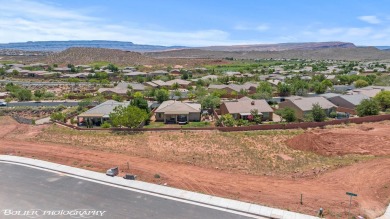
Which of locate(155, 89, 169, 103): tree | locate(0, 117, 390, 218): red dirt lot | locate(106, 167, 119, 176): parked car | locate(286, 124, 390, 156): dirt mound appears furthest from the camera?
locate(155, 89, 169, 103): tree

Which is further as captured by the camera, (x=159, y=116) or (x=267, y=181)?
(x=159, y=116)

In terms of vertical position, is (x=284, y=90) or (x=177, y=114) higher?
(x=284, y=90)

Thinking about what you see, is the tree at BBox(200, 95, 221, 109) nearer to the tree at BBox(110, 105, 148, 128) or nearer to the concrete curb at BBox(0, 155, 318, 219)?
the tree at BBox(110, 105, 148, 128)

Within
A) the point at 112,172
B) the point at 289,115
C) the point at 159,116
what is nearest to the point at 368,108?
the point at 289,115

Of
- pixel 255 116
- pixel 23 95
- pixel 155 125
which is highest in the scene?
pixel 255 116

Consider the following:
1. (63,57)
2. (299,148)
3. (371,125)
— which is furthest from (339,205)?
(63,57)

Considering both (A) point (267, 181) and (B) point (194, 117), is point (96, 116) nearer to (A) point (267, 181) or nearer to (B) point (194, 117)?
(B) point (194, 117)

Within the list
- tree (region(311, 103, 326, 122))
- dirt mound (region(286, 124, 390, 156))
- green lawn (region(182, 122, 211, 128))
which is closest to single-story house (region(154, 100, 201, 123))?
green lawn (region(182, 122, 211, 128))

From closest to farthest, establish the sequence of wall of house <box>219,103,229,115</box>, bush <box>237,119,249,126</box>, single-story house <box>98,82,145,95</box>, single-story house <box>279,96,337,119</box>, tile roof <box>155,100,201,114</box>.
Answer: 1. bush <box>237,119,249,126</box>
2. tile roof <box>155,100,201,114</box>
3. single-story house <box>279,96,337,119</box>
4. wall of house <box>219,103,229,115</box>
5. single-story house <box>98,82,145,95</box>
